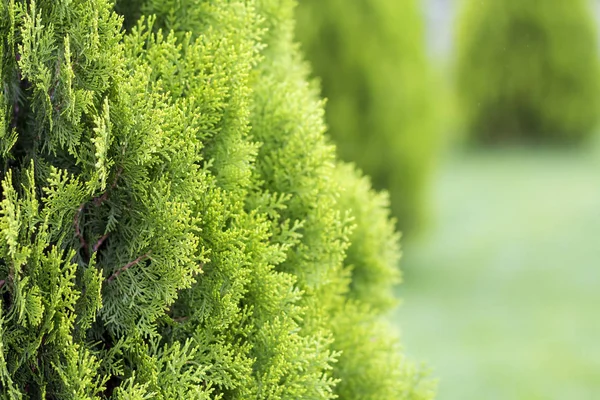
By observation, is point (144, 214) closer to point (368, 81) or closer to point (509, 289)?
point (368, 81)

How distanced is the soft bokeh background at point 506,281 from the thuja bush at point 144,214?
4.54 meters

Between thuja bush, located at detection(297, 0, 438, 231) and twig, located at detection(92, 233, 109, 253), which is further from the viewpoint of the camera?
thuja bush, located at detection(297, 0, 438, 231)

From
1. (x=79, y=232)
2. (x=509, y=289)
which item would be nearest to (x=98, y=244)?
(x=79, y=232)

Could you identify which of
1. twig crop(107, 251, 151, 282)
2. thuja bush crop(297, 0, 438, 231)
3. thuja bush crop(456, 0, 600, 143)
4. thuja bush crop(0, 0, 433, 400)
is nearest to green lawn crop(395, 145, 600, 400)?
thuja bush crop(297, 0, 438, 231)

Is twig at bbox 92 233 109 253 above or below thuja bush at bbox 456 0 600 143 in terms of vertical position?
below

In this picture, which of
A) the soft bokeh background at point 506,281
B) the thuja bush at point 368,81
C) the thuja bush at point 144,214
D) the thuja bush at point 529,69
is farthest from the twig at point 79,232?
the thuja bush at point 529,69

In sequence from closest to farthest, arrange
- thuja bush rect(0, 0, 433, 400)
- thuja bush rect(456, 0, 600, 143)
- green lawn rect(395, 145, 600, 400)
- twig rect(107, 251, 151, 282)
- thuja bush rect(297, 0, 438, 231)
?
1. thuja bush rect(0, 0, 433, 400)
2. twig rect(107, 251, 151, 282)
3. green lawn rect(395, 145, 600, 400)
4. thuja bush rect(297, 0, 438, 231)
5. thuja bush rect(456, 0, 600, 143)

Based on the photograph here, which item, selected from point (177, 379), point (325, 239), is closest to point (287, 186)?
point (325, 239)

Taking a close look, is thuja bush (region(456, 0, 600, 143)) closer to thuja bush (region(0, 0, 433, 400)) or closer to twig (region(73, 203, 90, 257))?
thuja bush (region(0, 0, 433, 400))

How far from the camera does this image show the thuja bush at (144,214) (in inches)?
80.4

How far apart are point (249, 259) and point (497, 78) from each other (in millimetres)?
15984

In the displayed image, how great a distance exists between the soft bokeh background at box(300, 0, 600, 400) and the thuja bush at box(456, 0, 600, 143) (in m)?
1.69

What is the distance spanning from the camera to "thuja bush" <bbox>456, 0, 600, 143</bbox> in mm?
17016

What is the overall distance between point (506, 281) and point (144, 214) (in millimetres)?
7931
